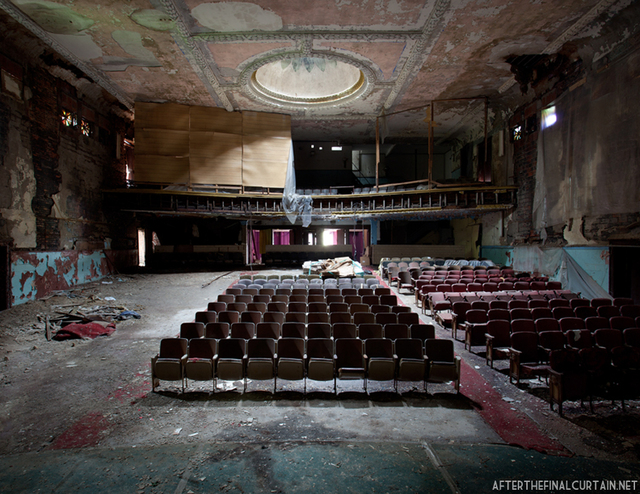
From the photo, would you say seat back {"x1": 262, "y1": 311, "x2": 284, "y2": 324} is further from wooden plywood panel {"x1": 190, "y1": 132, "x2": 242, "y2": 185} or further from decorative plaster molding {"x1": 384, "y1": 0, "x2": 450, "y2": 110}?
wooden plywood panel {"x1": 190, "y1": 132, "x2": 242, "y2": 185}

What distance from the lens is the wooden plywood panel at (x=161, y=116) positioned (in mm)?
14016

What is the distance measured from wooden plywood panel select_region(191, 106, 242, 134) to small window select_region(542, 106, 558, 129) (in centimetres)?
1301

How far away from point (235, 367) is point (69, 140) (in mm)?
12429

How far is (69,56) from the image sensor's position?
33.3 ft

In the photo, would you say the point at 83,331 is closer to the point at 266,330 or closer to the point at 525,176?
the point at 266,330

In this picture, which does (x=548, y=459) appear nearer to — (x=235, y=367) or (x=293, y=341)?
(x=293, y=341)

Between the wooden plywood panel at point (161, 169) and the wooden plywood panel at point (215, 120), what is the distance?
1.85 metres

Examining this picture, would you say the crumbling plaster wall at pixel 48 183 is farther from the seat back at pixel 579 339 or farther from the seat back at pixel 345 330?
the seat back at pixel 579 339

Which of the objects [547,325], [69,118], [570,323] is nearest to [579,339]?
[547,325]

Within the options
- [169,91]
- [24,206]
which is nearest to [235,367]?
[24,206]

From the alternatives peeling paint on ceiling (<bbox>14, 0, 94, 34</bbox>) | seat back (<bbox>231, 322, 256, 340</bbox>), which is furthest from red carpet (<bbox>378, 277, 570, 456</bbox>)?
peeling paint on ceiling (<bbox>14, 0, 94, 34</bbox>)

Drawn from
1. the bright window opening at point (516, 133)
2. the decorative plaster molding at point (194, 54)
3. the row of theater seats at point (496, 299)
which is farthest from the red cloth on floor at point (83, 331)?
the bright window opening at point (516, 133)

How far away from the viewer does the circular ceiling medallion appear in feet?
45.0

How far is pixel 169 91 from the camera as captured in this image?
42.8 feet
